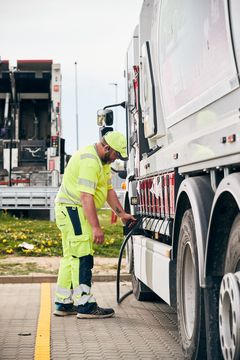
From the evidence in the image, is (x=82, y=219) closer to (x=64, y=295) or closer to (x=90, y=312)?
(x=64, y=295)

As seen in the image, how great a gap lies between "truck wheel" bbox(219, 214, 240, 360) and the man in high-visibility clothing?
12.1ft

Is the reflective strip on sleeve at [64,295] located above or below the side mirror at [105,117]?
below

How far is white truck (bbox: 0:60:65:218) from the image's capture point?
77.5 feet

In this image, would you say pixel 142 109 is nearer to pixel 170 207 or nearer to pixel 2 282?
pixel 170 207

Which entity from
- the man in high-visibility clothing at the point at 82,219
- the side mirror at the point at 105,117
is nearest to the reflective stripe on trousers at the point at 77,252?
the man in high-visibility clothing at the point at 82,219

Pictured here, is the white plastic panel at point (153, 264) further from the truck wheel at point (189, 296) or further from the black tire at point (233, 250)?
the black tire at point (233, 250)

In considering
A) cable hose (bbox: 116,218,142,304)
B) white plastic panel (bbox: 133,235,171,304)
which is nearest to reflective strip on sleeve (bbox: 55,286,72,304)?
white plastic panel (bbox: 133,235,171,304)

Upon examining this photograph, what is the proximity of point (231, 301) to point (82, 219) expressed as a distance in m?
4.35

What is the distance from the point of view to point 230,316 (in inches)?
207

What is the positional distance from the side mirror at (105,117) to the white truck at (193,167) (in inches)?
52.8

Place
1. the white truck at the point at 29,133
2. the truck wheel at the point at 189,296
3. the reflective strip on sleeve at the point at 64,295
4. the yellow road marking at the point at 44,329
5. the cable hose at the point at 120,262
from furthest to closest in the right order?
the white truck at the point at 29,133 → the cable hose at the point at 120,262 → the reflective strip on sleeve at the point at 64,295 → the yellow road marking at the point at 44,329 → the truck wheel at the point at 189,296

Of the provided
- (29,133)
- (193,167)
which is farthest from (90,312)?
(29,133)

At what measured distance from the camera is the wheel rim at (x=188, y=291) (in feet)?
21.2

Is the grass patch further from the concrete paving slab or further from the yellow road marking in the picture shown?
the concrete paving slab
